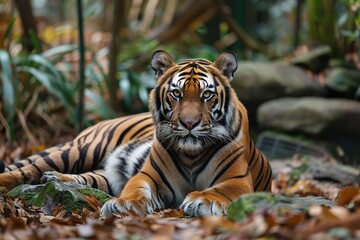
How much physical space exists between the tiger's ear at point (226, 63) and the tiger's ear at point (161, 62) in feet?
1.14

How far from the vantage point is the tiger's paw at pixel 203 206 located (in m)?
4.80

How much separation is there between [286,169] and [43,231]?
5.24 metres

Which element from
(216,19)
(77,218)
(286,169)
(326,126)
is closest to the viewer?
(77,218)

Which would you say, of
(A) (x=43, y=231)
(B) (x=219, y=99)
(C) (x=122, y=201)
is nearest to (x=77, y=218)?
(C) (x=122, y=201)

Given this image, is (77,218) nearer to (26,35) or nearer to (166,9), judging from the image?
(26,35)

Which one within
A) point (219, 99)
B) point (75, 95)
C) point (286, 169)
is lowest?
point (286, 169)

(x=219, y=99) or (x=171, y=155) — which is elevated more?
(x=219, y=99)

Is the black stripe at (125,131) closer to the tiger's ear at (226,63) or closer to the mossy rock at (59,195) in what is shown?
the mossy rock at (59,195)

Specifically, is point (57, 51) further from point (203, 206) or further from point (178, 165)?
point (203, 206)

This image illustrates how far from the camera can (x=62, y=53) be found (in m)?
10.6

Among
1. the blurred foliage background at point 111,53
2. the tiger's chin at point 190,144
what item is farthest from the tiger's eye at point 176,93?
the blurred foliage background at point 111,53

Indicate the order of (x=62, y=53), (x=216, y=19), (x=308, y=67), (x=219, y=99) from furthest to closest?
(x=216, y=19), (x=308, y=67), (x=62, y=53), (x=219, y=99)

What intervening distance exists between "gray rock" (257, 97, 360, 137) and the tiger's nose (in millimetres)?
5023

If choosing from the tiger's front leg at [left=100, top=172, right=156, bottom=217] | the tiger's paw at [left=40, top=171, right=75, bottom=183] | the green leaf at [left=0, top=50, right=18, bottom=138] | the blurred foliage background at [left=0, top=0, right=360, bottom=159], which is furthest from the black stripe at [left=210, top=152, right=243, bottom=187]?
the green leaf at [left=0, top=50, right=18, bottom=138]
